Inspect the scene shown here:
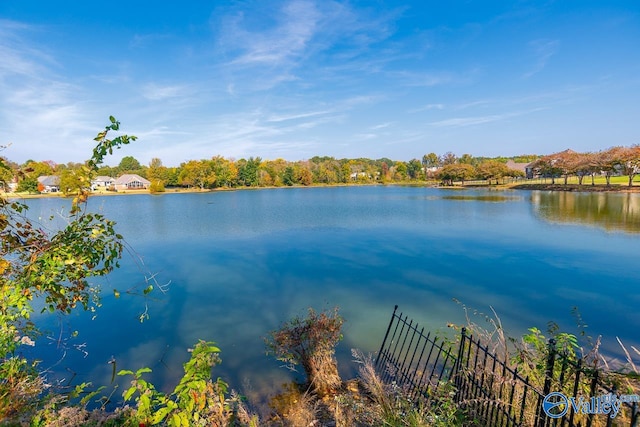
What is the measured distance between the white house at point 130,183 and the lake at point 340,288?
65.1 meters

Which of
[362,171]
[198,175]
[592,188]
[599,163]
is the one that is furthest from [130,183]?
[599,163]

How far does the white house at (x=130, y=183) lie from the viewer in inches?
3027

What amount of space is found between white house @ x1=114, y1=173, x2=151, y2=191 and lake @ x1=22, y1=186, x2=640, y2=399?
214 ft

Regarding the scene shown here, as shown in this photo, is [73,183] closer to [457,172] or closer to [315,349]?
[315,349]

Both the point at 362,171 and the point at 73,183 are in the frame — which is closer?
the point at 73,183

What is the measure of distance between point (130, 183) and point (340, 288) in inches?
3219

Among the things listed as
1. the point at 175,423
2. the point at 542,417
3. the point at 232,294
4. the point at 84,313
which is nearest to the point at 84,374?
the point at 84,313

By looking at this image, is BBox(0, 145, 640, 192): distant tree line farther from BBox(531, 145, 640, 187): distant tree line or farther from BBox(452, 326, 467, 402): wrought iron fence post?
BBox(452, 326, 467, 402): wrought iron fence post

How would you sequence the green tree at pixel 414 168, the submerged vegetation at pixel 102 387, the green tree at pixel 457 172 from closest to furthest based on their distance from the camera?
the submerged vegetation at pixel 102 387
the green tree at pixel 457 172
the green tree at pixel 414 168

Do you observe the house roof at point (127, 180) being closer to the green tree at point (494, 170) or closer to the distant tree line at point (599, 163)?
the green tree at point (494, 170)

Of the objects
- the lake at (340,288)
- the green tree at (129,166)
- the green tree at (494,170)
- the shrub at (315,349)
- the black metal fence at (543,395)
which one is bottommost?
the lake at (340,288)

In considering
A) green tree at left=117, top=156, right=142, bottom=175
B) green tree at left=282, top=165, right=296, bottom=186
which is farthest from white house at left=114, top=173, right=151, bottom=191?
green tree at left=282, top=165, right=296, bottom=186

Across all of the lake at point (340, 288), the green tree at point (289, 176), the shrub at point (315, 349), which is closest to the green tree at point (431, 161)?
the green tree at point (289, 176)

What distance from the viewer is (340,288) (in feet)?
35.4
